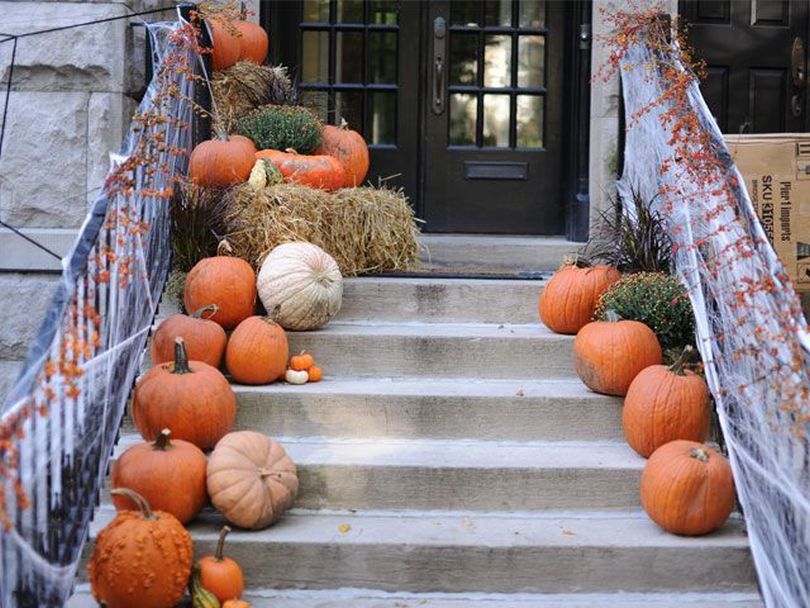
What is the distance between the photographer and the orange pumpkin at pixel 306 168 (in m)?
5.61

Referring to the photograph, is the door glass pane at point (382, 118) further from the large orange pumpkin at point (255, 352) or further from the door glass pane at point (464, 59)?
the large orange pumpkin at point (255, 352)

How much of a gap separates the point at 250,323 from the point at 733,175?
1.95m

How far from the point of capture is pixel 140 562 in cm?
339

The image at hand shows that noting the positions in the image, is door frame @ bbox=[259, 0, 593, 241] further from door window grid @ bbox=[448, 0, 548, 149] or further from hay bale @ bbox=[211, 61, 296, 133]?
hay bale @ bbox=[211, 61, 296, 133]

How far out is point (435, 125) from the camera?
6.92m

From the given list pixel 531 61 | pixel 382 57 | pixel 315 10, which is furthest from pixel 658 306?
pixel 315 10

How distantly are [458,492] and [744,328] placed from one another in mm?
1161

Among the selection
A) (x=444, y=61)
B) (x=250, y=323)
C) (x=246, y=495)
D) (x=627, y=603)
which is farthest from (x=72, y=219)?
(x=627, y=603)

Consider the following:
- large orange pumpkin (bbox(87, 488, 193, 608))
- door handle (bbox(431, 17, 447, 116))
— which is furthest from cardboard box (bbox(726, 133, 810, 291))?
large orange pumpkin (bbox(87, 488, 193, 608))

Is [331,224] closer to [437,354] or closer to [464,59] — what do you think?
[437,354]

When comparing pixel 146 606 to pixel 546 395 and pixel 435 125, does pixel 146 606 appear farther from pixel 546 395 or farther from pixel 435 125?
pixel 435 125

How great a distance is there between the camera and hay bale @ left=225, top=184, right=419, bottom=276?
5.09 m

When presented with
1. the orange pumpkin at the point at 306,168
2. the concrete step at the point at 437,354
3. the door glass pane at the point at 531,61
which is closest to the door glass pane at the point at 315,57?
the door glass pane at the point at 531,61

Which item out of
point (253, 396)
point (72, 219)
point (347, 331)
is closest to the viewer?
point (253, 396)
